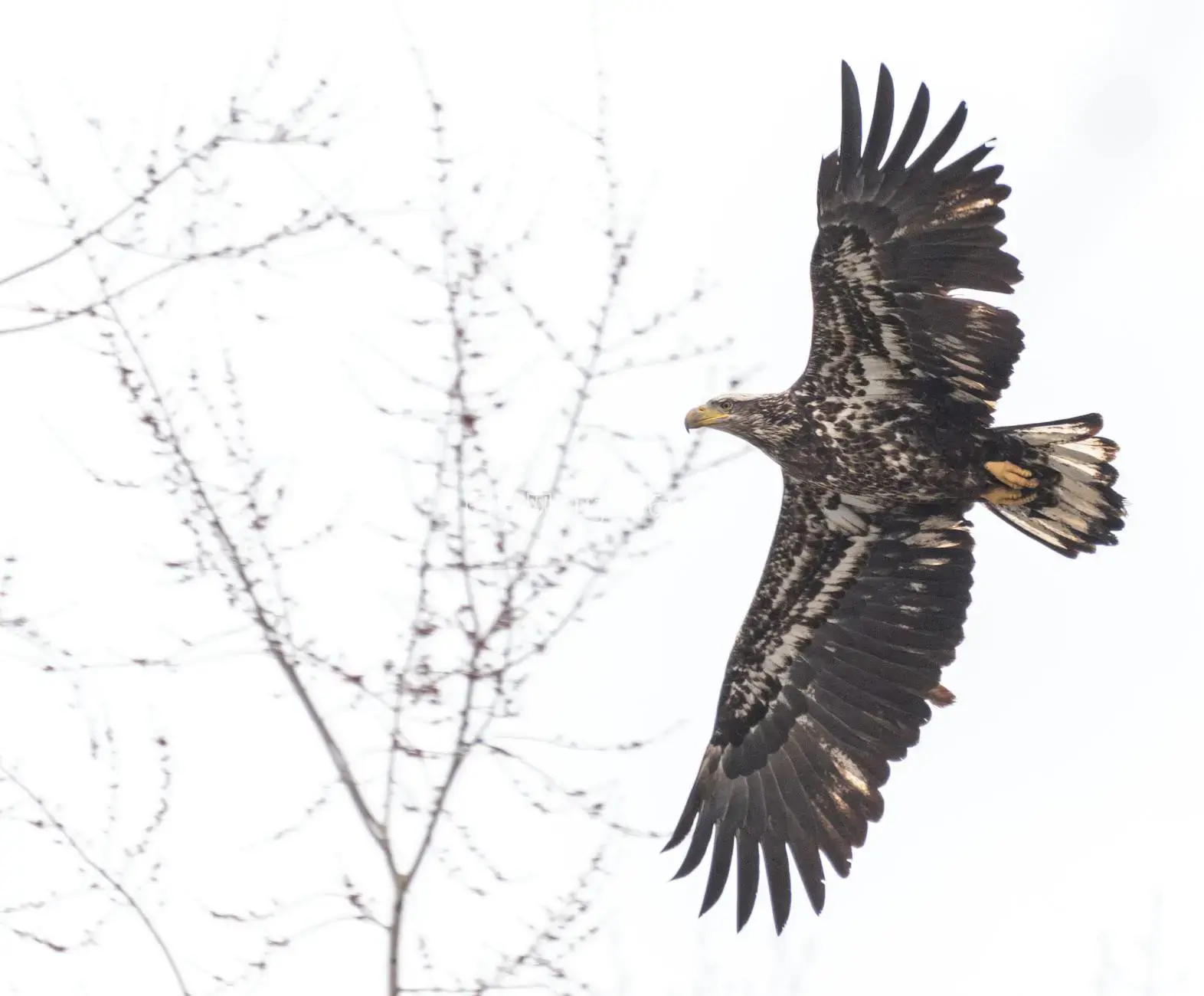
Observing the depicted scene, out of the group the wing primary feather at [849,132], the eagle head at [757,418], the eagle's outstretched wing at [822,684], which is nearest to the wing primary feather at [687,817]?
the eagle's outstretched wing at [822,684]

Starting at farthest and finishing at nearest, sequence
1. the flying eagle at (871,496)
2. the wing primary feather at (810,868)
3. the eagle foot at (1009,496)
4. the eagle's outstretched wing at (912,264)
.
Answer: the eagle foot at (1009,496) < the wing primary feather at (810,868) < the flying eagle at (871,496) < the eagle's outstretched wing at (912,264)

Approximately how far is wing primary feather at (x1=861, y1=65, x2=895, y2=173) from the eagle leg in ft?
6.18

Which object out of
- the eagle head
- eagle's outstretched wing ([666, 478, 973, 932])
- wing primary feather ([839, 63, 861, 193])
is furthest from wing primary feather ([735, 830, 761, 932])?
wing primary feather ([839, 63, 861, 193])

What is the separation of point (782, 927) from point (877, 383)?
124 inches

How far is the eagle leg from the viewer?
31.4ft

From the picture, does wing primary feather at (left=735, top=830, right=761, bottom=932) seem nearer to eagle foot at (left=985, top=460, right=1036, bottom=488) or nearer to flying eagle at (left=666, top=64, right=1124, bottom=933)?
flying eagle at (left=666, top=64, right=1124, bottom=933)

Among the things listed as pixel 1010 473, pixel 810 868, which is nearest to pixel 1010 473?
pixel 1010 473

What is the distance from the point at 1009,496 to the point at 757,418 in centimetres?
155

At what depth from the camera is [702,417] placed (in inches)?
407

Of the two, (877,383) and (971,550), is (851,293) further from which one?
(971,550)

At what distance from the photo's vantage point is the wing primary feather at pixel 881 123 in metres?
8.85

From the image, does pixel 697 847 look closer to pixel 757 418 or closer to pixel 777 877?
pixel 777 877

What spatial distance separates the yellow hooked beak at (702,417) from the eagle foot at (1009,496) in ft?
5.34

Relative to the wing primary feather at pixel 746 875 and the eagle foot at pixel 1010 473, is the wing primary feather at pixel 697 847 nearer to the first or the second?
the wing primary feather at pixel 746 875
